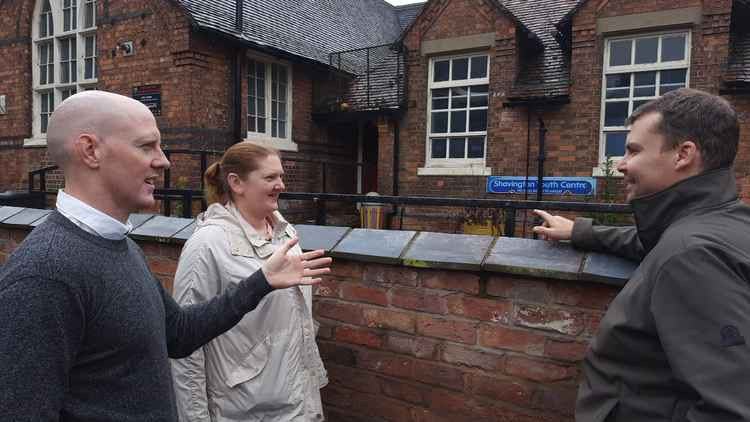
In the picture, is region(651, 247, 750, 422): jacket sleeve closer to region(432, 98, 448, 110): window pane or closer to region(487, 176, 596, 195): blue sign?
region(487, 176, 596, 195): blue sign

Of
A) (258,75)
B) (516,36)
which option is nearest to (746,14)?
(516,36)

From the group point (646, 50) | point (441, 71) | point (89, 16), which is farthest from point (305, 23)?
point (646, 50)

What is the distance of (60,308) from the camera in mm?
1138

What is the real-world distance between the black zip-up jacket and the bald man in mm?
1227

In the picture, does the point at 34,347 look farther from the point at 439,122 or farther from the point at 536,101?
the point at 439,122

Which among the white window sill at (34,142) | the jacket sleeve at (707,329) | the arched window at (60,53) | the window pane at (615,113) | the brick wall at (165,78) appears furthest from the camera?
the white window sill at (34,142)

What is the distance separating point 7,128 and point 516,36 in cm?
1335

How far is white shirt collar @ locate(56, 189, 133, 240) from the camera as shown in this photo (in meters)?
1.29

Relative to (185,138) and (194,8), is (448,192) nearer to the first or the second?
(185,138)

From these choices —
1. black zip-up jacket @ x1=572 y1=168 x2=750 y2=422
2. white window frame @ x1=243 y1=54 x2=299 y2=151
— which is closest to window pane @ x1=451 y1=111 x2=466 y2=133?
white window frame @ x1=243 y1=54 x2=299 y2=151

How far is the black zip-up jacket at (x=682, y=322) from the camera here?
1.08 m

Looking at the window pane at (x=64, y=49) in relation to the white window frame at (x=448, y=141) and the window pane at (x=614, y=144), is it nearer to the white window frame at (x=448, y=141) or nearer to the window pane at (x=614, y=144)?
the white window frame at (x=448, y=141)

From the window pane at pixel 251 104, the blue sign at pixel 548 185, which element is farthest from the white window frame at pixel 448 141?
the window pane at pixel 251 104

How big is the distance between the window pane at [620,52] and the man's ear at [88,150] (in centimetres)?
1076
